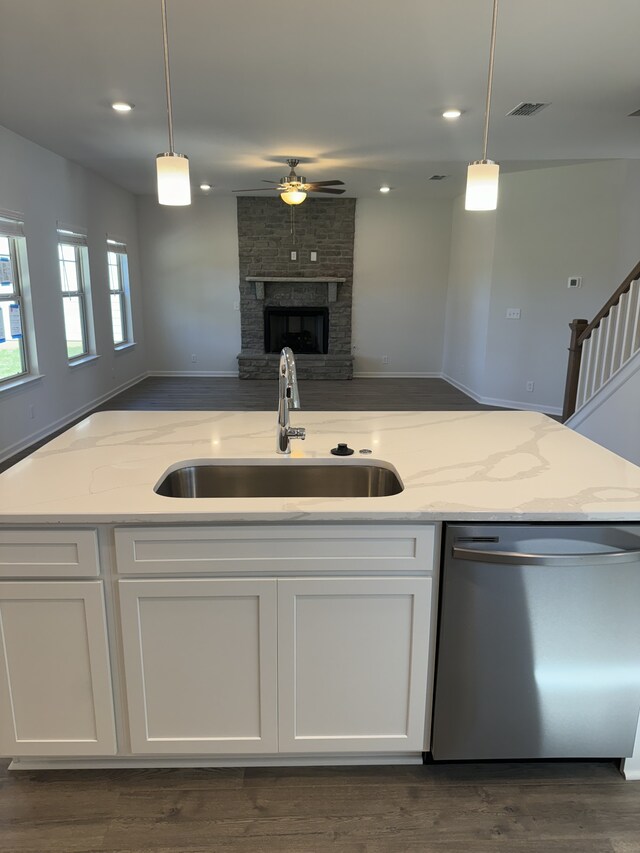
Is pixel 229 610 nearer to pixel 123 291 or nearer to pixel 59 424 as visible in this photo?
pixel 59 424

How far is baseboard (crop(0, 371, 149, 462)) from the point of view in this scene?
4.88 m

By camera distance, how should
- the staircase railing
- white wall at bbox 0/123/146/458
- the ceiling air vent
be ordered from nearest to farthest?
the staircase railing
the ceiling air vent
white wall at bbox 0/123/146/458

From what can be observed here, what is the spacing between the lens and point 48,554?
60.4 inches

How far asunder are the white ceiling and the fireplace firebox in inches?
138

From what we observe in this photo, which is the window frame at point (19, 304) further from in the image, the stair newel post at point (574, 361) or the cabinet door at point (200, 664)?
the stair newel post at point (574, 361)

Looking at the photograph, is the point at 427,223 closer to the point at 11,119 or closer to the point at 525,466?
the point at 11,119

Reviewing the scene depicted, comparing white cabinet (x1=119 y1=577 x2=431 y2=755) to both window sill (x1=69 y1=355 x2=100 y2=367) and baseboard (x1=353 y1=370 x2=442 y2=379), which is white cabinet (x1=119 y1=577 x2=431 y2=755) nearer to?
window sill (x1=69 y1=355 x2=100 y2=367)

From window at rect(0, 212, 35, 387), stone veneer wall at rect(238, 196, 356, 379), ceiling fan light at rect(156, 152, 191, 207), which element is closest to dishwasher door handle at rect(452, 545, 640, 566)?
ceiling fan light at rect(156, 152, 191, 207)

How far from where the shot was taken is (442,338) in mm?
9156

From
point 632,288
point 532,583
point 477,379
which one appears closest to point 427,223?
point 477,379

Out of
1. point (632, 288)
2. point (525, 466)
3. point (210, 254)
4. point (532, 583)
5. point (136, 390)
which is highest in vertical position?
point (210, 254)

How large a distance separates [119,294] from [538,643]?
25.9 ft

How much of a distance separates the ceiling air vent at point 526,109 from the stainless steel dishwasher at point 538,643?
3.61m

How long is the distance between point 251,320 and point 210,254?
118 cm
